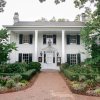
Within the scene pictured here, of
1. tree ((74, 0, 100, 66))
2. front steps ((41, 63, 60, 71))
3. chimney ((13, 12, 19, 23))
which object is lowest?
front steps ((41, 63, 60, 71))

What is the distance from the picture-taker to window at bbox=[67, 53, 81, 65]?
37.3m

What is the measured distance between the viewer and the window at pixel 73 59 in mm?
37275

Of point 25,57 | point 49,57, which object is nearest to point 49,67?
point 49,57

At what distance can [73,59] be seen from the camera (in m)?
37.6

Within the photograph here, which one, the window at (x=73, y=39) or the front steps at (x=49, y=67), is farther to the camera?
the window at (x=73, y=39)

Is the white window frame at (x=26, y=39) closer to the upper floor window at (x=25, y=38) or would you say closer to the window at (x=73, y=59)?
the upper floor window at (x=25, y=38)

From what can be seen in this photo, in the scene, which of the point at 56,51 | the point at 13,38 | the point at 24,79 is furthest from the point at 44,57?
the point at 24,79

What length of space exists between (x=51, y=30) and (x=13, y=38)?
5.33 meters

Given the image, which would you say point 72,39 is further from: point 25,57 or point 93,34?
point 93,34

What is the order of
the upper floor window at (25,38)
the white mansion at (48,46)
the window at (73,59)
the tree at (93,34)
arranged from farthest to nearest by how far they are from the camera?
the upper floor window at (25,38) → the white mansion at (48,46) → the window at (73,59) → the tree at (93,34)

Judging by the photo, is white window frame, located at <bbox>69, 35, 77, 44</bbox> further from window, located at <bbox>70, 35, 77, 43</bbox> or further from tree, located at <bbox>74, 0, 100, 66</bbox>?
tree, located at <bbox>74, 0, 100, 66</bbox>

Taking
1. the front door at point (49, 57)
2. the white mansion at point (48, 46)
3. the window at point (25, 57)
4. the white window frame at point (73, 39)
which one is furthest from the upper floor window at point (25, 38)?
the white window frame at point (73, 39)

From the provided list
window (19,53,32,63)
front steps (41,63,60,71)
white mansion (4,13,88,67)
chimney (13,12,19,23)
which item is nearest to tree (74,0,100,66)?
white mansion (4,13,88,67)

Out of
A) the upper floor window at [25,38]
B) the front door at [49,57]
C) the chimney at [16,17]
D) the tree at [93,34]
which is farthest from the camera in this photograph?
the chimney at [16,17]
